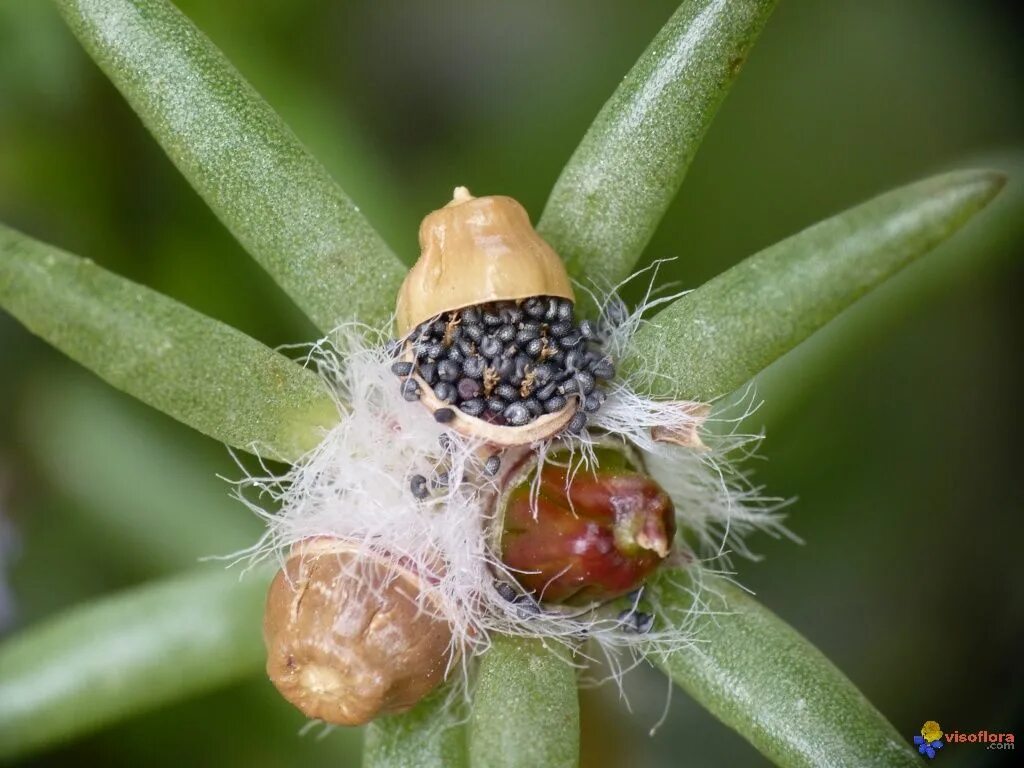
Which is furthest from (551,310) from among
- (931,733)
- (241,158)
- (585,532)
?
(931,733)

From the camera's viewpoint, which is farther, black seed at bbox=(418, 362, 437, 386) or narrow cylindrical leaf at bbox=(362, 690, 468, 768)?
narrow cylindrical leaf at bbox=(362, 690, 468, 768)

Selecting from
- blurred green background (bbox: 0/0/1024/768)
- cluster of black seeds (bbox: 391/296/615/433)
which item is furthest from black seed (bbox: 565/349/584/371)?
blurred green background (bbox: 0/0/1024/768)

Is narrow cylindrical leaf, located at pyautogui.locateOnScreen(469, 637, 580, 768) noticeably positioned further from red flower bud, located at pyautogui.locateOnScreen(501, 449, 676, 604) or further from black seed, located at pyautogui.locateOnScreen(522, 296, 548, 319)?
black seed, located at pyautogui.locateOnScreen(522, 296, 548, 319)

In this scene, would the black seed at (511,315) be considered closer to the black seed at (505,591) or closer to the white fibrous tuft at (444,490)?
the white fibrous tuft at (444,490)

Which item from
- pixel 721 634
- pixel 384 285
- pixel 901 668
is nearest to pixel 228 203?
pixel 384 285

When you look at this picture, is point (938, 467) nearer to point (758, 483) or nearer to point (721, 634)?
point (758, 483)

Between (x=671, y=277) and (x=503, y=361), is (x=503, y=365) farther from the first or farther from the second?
(x=671, y=277)
